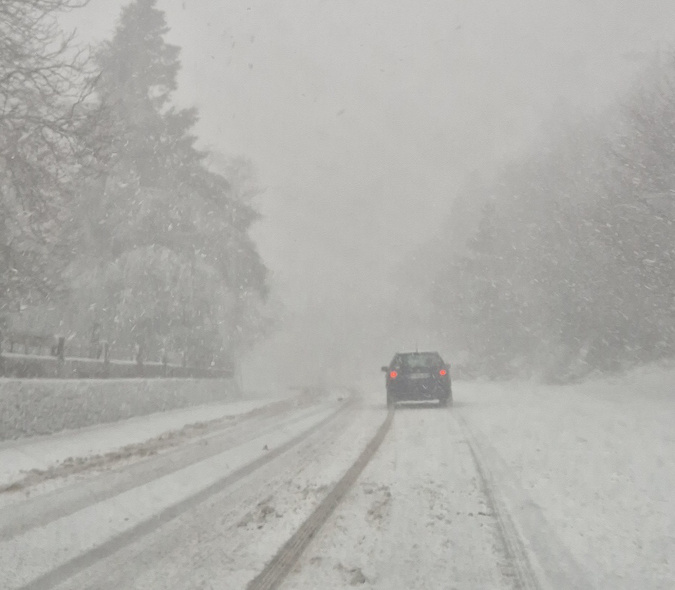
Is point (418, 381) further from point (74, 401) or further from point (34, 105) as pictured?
point (34, 105)

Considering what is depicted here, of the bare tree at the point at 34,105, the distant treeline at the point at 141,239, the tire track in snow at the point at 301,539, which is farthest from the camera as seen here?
the distant treeline at the point at 141,239

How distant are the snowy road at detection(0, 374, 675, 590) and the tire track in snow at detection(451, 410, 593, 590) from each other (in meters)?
0.02

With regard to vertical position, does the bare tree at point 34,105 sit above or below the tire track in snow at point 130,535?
above

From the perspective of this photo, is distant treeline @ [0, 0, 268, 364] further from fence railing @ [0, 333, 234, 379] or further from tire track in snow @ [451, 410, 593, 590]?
tire track in snow @ [451, 410, 593, 590]

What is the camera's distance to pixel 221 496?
6.02 m

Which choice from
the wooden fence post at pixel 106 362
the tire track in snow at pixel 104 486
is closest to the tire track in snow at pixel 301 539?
the tire track in snow at pixel 104 486

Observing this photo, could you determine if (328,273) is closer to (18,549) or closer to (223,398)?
(223,398)

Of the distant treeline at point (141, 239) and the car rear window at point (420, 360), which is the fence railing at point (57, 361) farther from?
the car rear window at point (420, 360)

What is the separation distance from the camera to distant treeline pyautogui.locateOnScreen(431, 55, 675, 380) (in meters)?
17.4

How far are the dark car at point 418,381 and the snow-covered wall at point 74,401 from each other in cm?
683

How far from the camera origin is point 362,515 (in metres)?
5.15

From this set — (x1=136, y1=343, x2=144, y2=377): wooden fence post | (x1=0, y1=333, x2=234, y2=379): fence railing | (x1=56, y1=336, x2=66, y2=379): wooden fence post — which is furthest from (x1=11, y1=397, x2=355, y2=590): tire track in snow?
(x1=136, y1=343, x2=144, y2=377): wooden fence post

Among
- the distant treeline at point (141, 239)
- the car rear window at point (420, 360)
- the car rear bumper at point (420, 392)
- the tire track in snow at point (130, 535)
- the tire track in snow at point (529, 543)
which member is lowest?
the tire track in snow at point (529, 543)

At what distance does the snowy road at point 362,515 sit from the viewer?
3.80 metres
